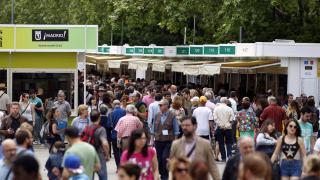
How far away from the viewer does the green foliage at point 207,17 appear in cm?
3488

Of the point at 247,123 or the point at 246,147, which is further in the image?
the point at 247,123

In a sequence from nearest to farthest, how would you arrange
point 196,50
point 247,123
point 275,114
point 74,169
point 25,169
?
point 25,169 → point 74,169 → point 247,123 → point 275,114 → point 196,50

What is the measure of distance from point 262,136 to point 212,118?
235 inches

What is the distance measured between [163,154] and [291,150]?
3.42 meters

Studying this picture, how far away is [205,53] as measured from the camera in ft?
128

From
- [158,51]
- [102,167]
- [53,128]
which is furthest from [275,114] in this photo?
[158,51]

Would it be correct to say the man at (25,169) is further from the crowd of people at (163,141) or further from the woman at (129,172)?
the woman at (129,172)

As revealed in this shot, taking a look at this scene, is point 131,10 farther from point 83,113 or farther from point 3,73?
point 83,113

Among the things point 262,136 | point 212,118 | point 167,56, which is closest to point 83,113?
point 262,136

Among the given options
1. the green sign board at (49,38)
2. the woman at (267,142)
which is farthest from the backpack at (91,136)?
the green sign board at (49,38)

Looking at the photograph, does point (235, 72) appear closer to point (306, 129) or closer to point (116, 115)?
point (116, 115)

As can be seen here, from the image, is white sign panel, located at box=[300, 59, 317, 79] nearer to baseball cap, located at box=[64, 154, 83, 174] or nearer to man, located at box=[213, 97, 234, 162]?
man, located at box=[213, 97, 234, 162]

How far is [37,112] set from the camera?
25.4 m

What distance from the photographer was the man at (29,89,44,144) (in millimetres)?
25031
